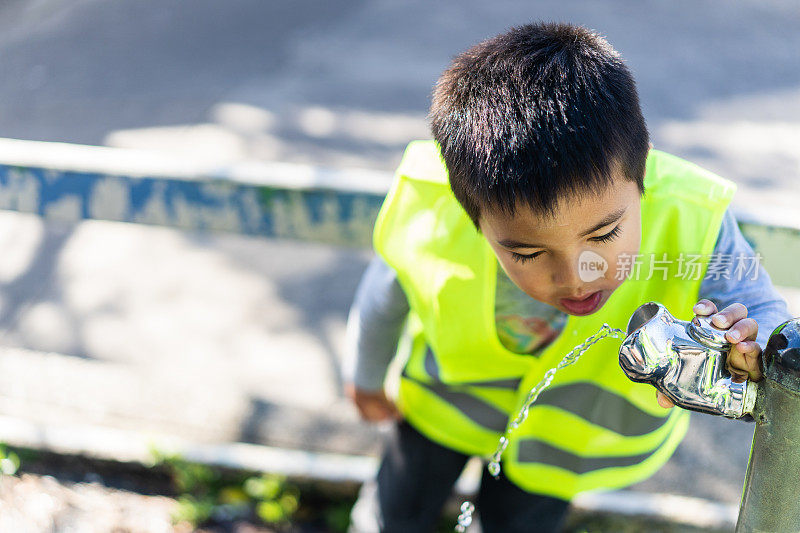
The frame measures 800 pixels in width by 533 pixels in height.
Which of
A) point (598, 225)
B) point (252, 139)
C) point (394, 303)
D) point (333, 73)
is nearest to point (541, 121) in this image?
point (598, 225)

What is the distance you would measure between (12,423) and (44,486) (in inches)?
7.9

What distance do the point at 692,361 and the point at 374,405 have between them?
0.90m

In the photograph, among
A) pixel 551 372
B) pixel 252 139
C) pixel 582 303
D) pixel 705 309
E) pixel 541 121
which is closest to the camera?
pixel 705 309

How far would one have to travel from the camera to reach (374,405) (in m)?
1.54

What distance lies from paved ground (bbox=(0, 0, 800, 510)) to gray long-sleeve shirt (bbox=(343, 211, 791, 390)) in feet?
2.15

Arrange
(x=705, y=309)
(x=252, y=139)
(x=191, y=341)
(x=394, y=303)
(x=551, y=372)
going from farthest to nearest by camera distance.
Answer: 1. (x=252, y=139)
2. (x=191, y=341)
3. (x=394, y=303)
4. (x=551, y=372)
5. (x=705, y=309)

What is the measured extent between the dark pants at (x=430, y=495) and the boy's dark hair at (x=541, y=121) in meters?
0.68

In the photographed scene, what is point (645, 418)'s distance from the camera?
127cm

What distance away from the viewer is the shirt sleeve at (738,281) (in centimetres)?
97

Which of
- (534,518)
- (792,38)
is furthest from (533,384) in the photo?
A: (792,38)

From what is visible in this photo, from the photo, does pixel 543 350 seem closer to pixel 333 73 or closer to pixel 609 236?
pixel 609 236

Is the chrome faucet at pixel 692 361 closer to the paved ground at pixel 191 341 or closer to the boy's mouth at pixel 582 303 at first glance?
the boy's mouth at pixel 582 303

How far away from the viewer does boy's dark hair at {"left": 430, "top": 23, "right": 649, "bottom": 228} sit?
91 centimetres

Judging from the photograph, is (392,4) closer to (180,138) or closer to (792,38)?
(180,138)
